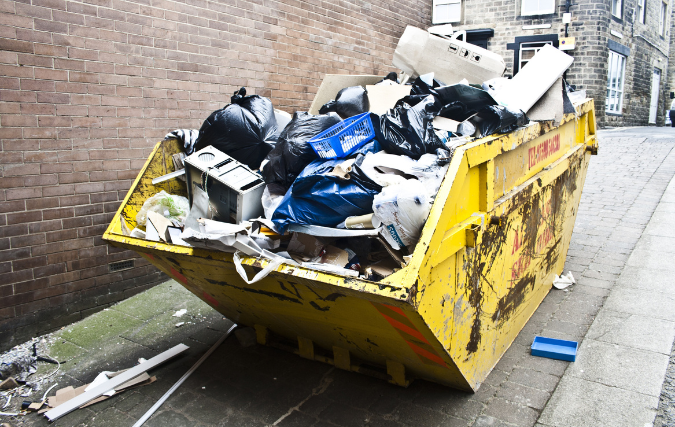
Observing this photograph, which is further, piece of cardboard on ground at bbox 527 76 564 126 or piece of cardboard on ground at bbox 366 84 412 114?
piece of cardboard on ground at bbox 366 84 412 114

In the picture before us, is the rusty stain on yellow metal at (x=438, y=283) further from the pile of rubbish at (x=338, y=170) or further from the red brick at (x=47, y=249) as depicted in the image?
the red brick at (x=47, y=249)

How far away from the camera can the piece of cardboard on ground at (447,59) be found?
363cm

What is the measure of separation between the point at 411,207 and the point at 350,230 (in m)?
0.30

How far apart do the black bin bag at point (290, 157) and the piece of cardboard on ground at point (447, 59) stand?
160 cm

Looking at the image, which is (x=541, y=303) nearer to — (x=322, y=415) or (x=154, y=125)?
(x=322, y=415)

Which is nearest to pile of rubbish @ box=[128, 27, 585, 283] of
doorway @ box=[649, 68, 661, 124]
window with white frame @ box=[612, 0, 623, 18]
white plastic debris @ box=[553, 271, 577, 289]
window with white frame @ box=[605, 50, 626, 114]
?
white plastic debris @ box=[553, 271, 577, 289]

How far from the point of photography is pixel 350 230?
6.56ft

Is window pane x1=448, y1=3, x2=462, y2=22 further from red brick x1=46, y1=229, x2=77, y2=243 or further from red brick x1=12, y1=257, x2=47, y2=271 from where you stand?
red brick x1=12, y1=257, x2=47, y2=271

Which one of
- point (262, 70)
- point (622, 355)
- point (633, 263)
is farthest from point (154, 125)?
point (633, 263)

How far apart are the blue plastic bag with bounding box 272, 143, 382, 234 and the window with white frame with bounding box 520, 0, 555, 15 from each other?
40.4 ft

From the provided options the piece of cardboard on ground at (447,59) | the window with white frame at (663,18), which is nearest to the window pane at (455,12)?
the piece of cardboard on ground at (447,59)

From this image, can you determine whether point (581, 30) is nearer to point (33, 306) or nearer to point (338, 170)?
point (338, 170)

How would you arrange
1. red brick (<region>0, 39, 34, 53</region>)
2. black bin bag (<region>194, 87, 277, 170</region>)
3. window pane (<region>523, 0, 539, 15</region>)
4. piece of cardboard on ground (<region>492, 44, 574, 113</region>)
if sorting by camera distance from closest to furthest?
piece of cardboard on ground (<region>492, 44, 574, 113</region>), black bin bag (<region>194, 87, 277, 170</region>), red brick (<region>0, 39, 34, 53</region>), window pane (<region>523, 0, 539, 15</region>)

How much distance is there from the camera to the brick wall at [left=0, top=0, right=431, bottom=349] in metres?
3.32
